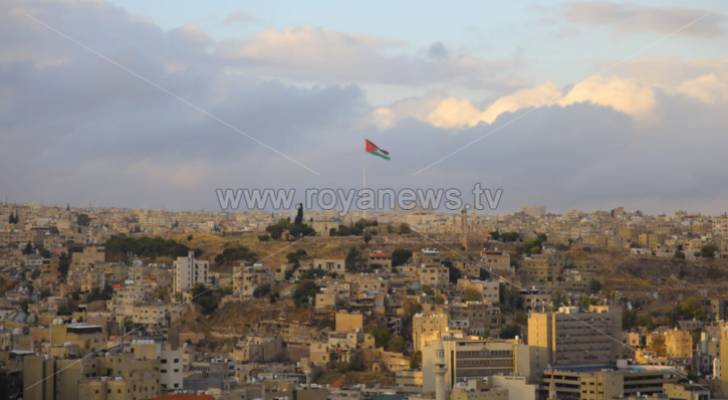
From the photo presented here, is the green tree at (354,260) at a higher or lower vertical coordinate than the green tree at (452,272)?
higher

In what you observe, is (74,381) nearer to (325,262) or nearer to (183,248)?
(325,262)

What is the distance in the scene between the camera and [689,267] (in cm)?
6975

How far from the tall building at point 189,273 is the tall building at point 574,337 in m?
20.0

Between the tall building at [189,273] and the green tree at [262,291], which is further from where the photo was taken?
the tall building at [189,273]

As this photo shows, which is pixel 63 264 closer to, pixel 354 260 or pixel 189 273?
pixel 189 273

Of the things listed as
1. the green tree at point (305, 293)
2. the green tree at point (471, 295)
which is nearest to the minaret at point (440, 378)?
the green tree at point (471, 295)

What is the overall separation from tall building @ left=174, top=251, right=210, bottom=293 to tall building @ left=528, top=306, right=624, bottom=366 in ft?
65.5

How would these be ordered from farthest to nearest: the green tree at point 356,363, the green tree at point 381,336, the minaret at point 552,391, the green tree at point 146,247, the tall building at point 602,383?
the green tree at point 146,247
the green tree at point 381,336
the green tree at point 356,363
the tall building at point 602,383
the minaret at point 552,391

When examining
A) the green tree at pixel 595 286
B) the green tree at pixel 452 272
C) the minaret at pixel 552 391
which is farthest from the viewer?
the green tree at pixel 595 286

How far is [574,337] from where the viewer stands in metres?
43.2

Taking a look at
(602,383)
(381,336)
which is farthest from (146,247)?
(602,383)

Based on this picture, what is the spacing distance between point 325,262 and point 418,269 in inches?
148

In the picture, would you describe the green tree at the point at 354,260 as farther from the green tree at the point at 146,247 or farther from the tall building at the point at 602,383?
the tall building at the point at 602,383

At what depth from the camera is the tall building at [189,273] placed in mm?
63188
